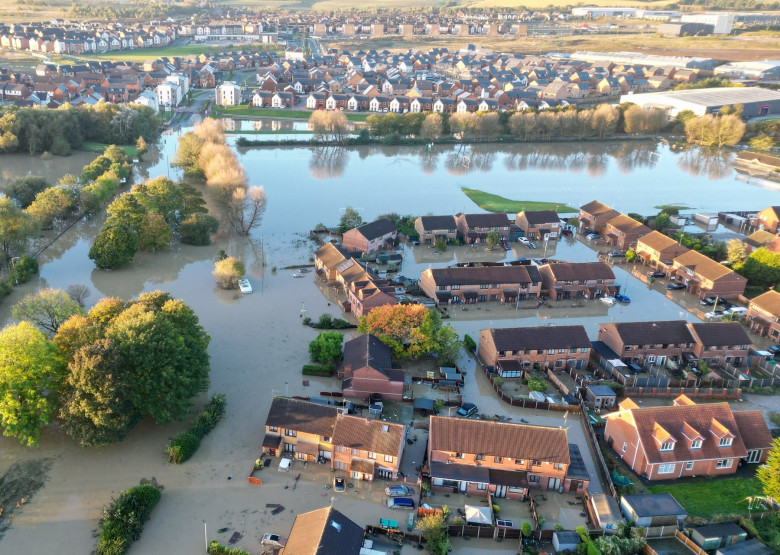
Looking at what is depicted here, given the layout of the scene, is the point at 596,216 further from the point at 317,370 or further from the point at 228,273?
the point at 317,370

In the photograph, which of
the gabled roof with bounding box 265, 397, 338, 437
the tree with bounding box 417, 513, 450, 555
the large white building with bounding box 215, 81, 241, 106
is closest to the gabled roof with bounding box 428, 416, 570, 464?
the tree with bounding box 417, 513, 450, 555

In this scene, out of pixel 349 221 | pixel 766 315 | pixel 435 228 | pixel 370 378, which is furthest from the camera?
pixel 349 221

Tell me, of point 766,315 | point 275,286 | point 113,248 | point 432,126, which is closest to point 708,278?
point 766,315

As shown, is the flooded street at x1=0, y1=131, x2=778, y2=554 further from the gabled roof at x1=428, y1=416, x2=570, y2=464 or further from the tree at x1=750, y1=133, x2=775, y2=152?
the tree at x1=750, y1=133, x2=775, y2=152

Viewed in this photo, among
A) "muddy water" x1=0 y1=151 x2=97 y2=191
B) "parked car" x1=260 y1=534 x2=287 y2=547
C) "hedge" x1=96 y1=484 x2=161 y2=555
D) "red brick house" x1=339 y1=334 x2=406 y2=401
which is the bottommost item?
"parked car" x1=260 y1=534 x2=287 y2=547

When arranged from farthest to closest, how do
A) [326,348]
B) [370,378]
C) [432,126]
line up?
[432,126], [326,348], [370,378]

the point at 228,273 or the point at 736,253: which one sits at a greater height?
the point at 736,253
